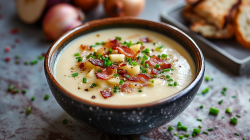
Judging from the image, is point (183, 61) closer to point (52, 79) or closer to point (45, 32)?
point (52, 79)

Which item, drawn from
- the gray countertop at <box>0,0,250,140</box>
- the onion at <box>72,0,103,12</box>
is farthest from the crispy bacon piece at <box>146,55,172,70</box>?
the onion at <box>72,0,103,12</box>

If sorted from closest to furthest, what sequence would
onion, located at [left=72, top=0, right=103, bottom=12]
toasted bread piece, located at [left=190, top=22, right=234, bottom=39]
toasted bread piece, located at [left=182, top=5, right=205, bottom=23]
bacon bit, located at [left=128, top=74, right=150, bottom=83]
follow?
bacon bit, located at [left=128, top=74, right=150, bottom=83], toasted bread piece, located at [left=190, top=22, right=234, bottom=39], toasted bread piece, located at [left=182, top=5, right=205, bottom=23], onion, located at [left=72, top=0, right=103, bottom=12]

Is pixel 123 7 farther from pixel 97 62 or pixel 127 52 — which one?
pixel 97 62

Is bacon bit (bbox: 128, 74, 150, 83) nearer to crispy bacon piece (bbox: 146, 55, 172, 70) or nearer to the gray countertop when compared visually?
crispy bacon piece (bbox: 146, 55, 172, 70)

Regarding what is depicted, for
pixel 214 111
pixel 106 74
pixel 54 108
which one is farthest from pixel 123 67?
pixel 214 111

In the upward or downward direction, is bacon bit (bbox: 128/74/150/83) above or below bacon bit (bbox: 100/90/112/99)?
above

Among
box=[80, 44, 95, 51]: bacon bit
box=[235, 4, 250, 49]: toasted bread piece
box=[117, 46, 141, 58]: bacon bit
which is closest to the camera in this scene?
box=[117, 46, 141, 58]: bacon bit

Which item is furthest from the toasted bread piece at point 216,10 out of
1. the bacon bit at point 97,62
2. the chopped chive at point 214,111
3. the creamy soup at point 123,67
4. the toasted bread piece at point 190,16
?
the bacon bit at point 97,62
